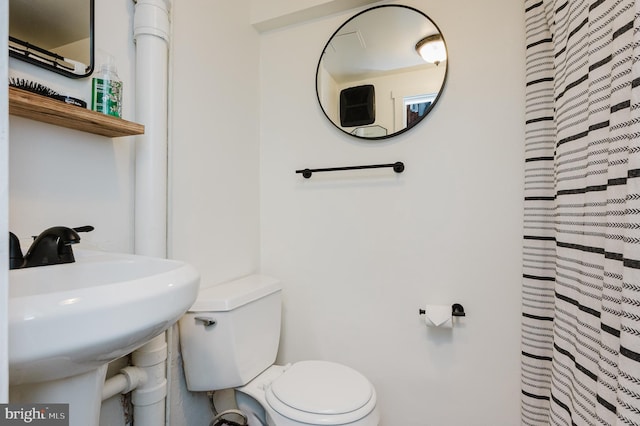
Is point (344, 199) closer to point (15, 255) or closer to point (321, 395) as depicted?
point (321, 395)

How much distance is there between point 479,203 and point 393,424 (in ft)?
3.41

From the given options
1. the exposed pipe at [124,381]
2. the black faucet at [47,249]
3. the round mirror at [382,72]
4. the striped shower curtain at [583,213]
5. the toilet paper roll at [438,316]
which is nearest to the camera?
the striped shower curtain at [583,213]

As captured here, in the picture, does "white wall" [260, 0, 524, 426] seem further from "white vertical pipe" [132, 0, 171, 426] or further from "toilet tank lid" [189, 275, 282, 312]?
"white vertical pipe" [132, 0, 171, 426]

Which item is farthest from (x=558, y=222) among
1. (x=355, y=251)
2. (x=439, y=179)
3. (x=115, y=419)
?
(x=115, y=419)

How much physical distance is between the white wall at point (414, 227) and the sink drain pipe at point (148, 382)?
2.25 ft

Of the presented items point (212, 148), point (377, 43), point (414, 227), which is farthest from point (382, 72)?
point (212, 148)

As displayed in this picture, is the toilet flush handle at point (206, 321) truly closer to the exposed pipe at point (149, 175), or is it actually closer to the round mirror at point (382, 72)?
the exposed pipe at point (149, 175)

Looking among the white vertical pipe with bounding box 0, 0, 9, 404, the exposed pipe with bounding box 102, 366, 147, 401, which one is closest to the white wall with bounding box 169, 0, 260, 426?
the exposed pipe with bounding box 102, 366, 147, 401

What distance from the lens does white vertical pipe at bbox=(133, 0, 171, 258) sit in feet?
3.46

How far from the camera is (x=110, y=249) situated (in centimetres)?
103

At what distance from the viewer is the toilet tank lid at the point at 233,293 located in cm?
117

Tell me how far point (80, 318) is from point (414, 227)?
4.01ft

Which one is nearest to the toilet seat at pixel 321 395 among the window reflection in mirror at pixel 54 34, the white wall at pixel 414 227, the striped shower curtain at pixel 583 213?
the white wall at pixel 414 227

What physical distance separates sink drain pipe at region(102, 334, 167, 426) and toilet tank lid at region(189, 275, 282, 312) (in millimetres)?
172
